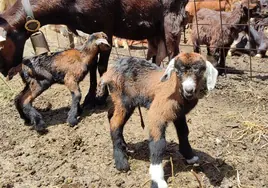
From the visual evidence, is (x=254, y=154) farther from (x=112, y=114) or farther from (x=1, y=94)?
(x=1, y=94)

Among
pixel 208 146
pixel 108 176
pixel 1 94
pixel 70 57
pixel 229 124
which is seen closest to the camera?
pixel 108 176

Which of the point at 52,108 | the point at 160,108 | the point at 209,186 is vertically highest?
the point at 160,108

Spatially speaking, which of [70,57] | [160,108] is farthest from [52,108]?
[160,108]

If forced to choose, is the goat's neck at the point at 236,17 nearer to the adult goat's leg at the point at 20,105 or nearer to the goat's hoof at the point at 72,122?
the goat's hoof at the point at 72,122

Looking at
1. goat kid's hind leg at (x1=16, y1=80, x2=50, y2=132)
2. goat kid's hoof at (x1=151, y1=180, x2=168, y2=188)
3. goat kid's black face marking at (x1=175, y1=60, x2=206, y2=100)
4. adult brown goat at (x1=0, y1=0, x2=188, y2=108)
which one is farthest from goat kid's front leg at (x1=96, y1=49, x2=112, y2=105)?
goat kid's black face marking at (x1=175, y1=60, x2=206, y2=100)

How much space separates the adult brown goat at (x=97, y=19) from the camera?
183 inches

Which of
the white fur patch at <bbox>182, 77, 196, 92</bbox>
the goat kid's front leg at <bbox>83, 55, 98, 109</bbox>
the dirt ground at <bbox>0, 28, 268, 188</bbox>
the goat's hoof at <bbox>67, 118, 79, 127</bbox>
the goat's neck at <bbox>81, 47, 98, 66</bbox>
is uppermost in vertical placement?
the goat's neck at <bbox>81, 47, 98, 66</bbox>

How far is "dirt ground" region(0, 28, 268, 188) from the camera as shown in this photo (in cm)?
355

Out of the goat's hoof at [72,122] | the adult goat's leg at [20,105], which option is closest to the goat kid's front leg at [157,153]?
the goat's hoof at [72,122]

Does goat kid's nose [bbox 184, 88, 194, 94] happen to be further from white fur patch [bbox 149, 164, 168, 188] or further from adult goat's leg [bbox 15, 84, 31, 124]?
adult goat's leg [bbox 15, 84, 31, 124]

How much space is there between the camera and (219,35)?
671cm

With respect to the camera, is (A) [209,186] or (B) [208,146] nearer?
(A) [209,186]

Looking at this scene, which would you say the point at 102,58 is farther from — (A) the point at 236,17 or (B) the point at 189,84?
(A) the point at 236,17

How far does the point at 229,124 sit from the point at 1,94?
3.21 m
